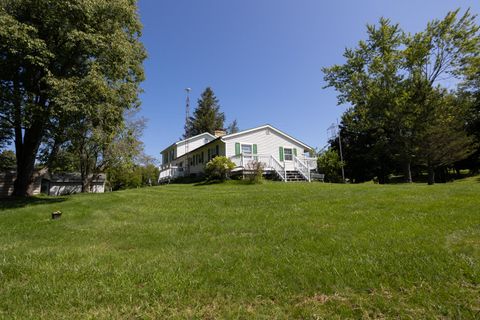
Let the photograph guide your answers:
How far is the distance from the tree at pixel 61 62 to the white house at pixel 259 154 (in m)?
11.1

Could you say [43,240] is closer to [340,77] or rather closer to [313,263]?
[313,263]

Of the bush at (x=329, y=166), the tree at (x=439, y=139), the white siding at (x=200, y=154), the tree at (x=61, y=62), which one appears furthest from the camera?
the bush at (x=329, y=166)

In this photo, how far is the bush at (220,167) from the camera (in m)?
19.8

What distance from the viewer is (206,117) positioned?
52.7 meters

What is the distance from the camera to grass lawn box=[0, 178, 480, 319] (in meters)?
3.14

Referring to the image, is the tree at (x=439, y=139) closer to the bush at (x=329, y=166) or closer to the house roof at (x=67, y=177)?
the bush at (x=329, y=166)

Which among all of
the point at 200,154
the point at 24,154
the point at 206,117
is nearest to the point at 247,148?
the point at 200,154

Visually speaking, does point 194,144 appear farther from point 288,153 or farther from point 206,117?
point 206,117

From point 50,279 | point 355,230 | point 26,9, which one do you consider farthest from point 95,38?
point 355,230

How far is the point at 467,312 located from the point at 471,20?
25549 mm

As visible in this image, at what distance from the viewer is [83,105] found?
10.5 m

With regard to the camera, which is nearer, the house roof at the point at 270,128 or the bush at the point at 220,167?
the bush at the point at 220,167

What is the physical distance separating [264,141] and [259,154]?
5.63ft

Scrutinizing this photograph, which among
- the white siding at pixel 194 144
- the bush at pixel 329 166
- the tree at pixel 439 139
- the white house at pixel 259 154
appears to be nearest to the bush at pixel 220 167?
the white house at pixel 259 154
